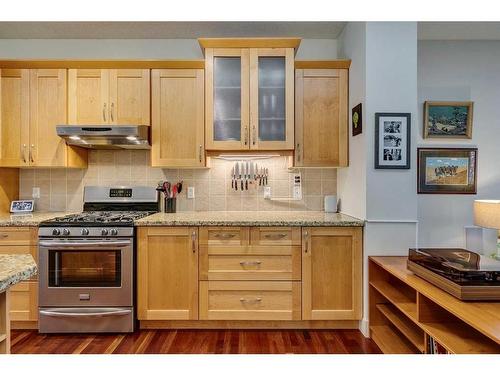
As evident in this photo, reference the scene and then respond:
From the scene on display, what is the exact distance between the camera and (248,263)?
265 centimetres

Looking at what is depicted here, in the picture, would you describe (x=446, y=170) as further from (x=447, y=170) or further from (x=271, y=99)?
(x=271, y=99)

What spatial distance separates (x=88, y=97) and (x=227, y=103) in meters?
1.21

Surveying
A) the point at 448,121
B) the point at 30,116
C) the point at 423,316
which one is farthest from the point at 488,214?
the point at 30,116

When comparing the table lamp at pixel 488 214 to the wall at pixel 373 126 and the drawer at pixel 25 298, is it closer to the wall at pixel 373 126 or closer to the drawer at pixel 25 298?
the wall at pixel 373 126

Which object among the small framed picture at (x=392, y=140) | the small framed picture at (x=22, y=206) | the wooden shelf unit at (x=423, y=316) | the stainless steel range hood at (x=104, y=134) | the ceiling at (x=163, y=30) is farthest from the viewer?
the small framed picture at (x=22, y=206)

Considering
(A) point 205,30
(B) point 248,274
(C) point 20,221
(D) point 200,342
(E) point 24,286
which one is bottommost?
(D) point 200,342

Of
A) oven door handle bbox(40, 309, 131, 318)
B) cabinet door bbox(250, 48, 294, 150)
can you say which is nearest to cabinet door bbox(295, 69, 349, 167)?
cabinet door bbox(250, 48, 294, 150)

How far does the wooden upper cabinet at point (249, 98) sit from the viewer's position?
291 cm

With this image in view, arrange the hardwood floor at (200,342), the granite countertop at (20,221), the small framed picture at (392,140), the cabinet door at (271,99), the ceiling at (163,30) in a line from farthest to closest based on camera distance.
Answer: the ceiling at (163,30) → the cabinet door at (271,99) → the granite countertop at (20,221) → the small framed picture at (392,140) → the hardwood floor at (200,342)

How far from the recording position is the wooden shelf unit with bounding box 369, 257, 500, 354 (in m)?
1.40

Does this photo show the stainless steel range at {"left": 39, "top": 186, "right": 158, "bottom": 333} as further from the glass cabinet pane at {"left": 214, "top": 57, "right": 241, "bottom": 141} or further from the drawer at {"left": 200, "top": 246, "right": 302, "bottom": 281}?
the glass cabinet pane at {"left": 214, "top": 57, "right": 241, "bottom": 141}

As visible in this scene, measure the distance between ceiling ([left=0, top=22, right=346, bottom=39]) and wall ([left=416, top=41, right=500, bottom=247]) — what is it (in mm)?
1007

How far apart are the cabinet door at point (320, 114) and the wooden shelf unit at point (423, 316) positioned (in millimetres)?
979

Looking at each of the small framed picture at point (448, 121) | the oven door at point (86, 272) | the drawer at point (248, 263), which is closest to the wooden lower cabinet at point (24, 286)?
the oven door at point (86, 272)
